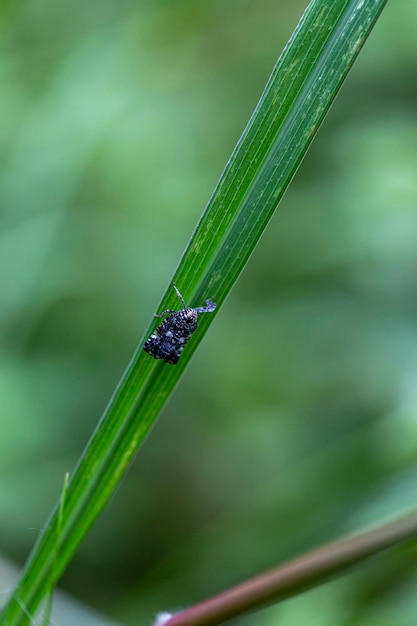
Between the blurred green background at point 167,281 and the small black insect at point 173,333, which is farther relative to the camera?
the blurred green background at point 167,281

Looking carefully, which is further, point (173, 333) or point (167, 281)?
point (167, 281)

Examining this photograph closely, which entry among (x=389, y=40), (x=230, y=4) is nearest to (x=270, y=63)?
(x=230, y=4)

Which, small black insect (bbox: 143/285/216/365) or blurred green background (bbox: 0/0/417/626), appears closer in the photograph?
small black insect (bbox: 143/285/216/365)

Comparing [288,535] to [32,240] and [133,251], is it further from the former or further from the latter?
[32,240]

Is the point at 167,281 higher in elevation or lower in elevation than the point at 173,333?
higher
